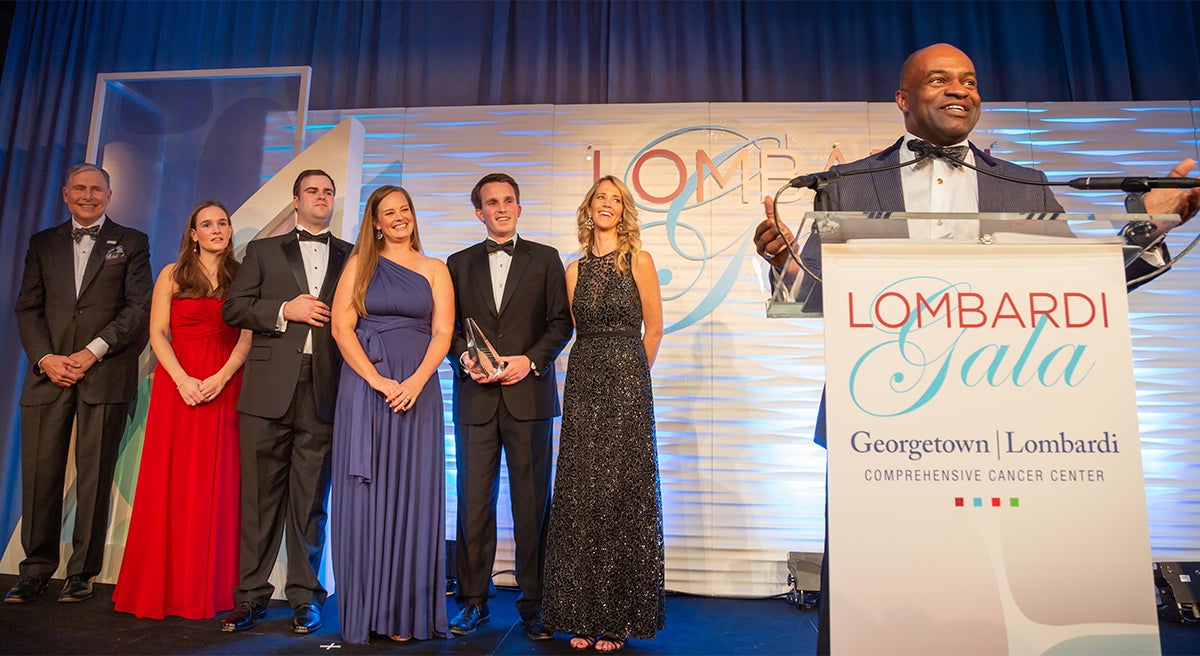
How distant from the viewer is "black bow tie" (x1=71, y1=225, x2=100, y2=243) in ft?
12.8

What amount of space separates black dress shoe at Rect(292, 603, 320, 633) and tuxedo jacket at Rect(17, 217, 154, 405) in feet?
4.83

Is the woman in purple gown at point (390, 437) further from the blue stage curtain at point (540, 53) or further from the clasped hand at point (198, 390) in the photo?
the blue stage curtain at point (540, 53)

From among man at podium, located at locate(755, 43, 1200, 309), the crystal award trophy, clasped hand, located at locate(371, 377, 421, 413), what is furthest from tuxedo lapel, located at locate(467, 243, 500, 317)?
man at podium, located at locate(755, 43, 1200, 309)

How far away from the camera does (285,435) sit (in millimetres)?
3320

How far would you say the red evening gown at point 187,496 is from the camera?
10.9ft

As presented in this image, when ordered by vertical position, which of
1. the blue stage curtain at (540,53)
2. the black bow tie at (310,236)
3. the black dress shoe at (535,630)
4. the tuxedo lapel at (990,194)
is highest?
the blue stage curtain at (540,53)

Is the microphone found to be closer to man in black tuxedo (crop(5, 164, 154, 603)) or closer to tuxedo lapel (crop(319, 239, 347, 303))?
tuxedo lapel (crop(319, 239, 347, 303))

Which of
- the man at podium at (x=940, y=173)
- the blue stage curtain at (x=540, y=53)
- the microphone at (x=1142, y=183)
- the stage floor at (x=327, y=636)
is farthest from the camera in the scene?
the blue stage curtain at (x=540, y=53)

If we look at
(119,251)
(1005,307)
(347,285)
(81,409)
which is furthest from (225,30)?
(1005,307)

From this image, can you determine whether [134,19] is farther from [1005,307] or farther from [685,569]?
[1005,307]

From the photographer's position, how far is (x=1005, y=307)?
59.2 inches

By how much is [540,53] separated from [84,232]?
2.74 m

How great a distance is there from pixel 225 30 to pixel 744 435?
432cm

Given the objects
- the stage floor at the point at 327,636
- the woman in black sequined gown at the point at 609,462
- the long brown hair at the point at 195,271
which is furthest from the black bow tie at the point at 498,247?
the stage floor at the point at 327,636
